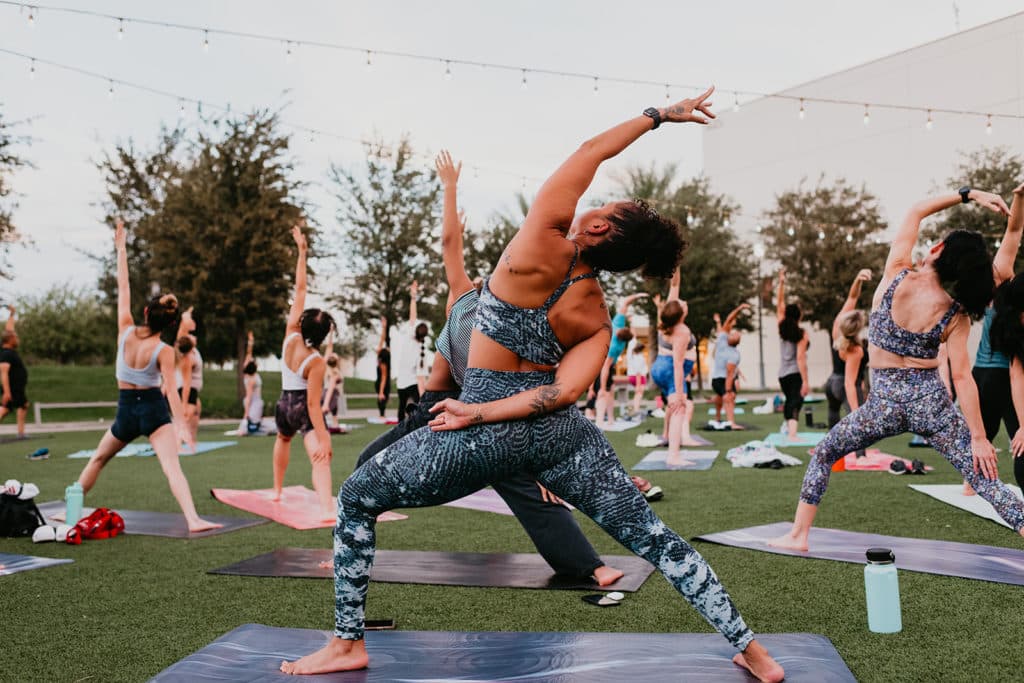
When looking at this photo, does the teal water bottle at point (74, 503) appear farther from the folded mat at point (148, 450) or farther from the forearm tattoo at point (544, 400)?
the folded mat at point (148, 450)

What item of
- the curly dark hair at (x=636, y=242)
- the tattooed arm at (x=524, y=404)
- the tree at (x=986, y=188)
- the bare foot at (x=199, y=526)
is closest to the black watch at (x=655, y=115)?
the curly dark hair at (x=636, y=242)

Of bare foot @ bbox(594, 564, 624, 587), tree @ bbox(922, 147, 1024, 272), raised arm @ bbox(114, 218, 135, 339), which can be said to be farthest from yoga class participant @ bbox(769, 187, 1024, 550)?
tree @ bbox(922, 147, 1024, 272)

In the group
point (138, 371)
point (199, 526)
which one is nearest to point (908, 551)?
point (199, 526)

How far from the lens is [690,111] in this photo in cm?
284

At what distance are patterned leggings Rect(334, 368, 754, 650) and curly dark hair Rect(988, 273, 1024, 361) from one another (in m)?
2.59

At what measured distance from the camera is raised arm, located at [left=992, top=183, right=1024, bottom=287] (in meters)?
4.71

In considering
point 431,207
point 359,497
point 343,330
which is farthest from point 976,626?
point 343,330

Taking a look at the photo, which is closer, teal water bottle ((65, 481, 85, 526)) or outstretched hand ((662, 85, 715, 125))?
outstretched hand ((662, 85, 715, 125))

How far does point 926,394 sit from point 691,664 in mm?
2282

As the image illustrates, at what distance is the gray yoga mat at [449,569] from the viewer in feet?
14.6

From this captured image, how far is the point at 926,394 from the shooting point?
4457 millimetres

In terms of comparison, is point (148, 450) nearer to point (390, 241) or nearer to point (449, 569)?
point (449, 569)

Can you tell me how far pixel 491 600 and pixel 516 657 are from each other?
98cm

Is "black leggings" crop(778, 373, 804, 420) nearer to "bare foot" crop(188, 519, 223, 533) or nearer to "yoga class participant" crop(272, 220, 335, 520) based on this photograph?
"yoga class participant" crop(272, 220, 335, 520)
